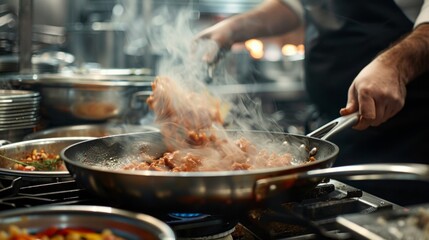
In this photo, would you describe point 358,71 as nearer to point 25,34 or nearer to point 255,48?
point 25,34

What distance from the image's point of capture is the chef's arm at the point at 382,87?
170 centimetres

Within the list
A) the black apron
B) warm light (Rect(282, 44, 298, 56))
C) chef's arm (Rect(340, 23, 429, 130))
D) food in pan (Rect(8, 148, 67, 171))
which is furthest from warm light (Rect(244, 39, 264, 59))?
food in pan (Rect(8, 148, 67, 171))

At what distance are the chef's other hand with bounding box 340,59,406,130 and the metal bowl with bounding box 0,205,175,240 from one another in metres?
0.97

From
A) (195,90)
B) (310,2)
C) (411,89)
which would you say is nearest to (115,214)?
(195,90)

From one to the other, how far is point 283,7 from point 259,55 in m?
4.04

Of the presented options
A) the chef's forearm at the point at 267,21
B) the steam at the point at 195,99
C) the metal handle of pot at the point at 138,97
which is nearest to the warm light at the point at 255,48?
the chef's forearm at the point at 267,21

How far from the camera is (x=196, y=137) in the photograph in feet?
5.91

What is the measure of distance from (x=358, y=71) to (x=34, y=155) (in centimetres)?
181

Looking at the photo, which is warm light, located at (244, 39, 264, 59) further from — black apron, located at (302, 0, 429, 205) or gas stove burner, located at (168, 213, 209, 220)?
gas stove burner, located at (168, 213, 209, 220)

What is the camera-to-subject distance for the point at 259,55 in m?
7.27

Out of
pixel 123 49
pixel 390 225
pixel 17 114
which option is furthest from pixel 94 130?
pixel 123 49

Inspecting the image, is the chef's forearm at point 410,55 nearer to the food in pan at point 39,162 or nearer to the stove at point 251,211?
the stove at point 251,211

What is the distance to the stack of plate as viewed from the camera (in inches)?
83.8

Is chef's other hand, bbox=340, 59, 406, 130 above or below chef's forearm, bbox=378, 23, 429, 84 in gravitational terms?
below
